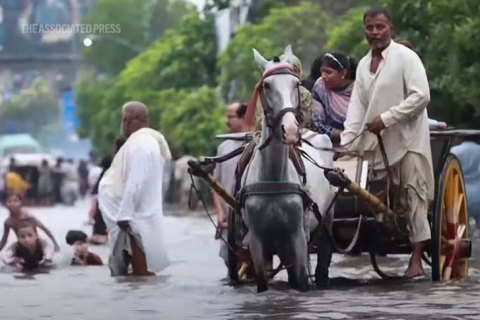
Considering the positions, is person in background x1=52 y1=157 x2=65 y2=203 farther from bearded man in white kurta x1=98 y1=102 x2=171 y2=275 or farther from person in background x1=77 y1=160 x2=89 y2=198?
bearded man in white kurta x1=98 y1=102 x2=171 y2=275

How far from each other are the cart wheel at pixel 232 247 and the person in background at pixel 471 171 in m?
7.88

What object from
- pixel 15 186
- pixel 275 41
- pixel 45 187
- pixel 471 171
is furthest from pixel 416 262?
pixel 45 187

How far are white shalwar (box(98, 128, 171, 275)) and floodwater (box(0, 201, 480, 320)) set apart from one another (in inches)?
11.8

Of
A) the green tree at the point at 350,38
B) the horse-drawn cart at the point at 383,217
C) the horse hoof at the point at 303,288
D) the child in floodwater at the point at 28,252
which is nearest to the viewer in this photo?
the horse hoof at the point at 303,288

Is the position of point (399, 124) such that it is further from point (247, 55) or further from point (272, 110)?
point (247, 55)

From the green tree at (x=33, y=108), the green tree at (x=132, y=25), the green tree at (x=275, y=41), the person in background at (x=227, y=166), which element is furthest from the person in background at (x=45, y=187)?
the green tree at (x=33, y=108)

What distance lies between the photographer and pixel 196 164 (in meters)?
12.9

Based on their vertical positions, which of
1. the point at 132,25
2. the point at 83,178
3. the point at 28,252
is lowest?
the point at 28,252

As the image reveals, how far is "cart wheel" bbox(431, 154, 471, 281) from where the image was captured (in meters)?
13.4

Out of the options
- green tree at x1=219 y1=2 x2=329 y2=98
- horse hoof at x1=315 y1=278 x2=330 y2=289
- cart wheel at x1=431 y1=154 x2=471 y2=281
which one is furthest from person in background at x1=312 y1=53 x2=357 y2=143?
green tree at x1=219 y1=2 x2=329 y2=98

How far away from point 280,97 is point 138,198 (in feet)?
13.1

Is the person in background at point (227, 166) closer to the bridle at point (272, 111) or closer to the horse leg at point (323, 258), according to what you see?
the horse leg at point (323, 258)

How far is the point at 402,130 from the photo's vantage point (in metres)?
13.2

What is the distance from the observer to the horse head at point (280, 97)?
39.2 ft
